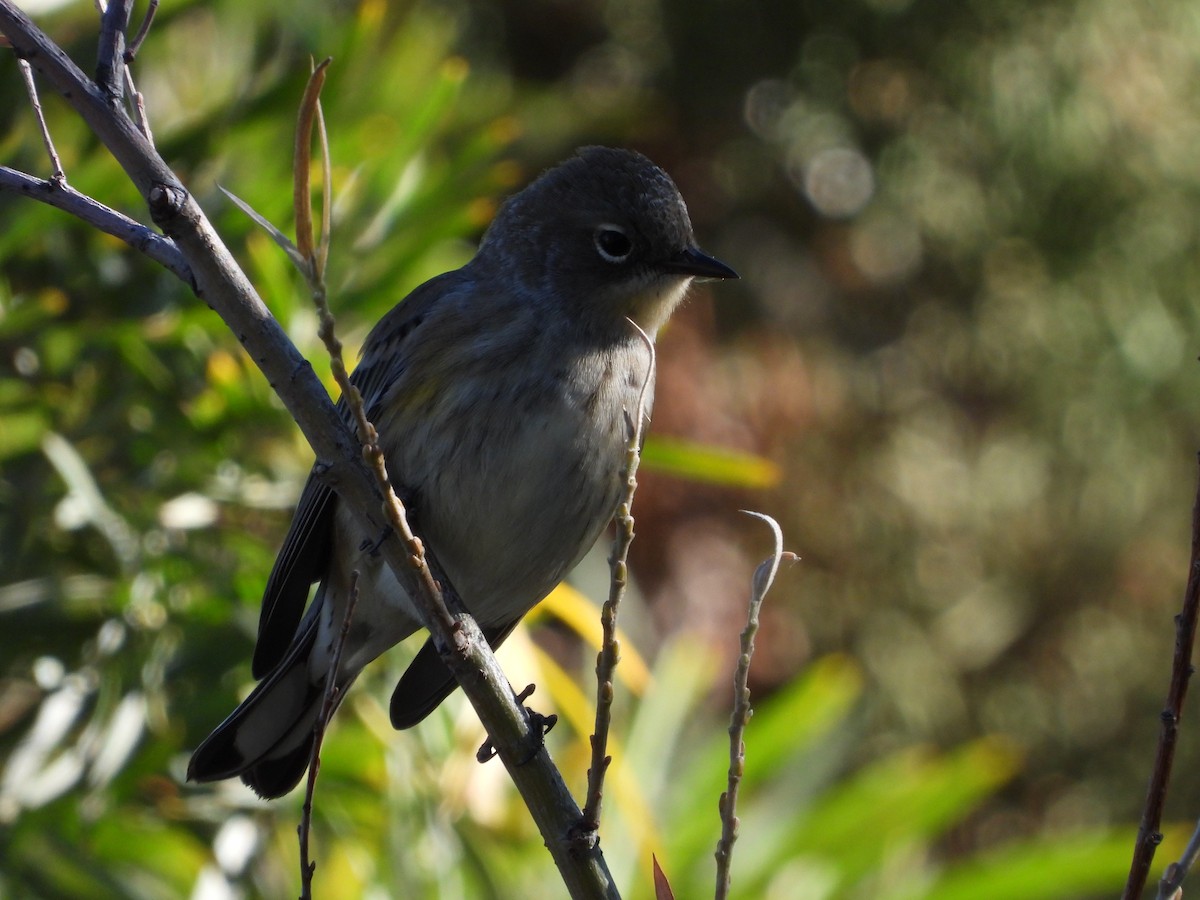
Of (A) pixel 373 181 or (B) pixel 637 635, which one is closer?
(A) pixel 373 181

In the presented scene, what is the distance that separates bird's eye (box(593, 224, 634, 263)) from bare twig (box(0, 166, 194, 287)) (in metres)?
1.26

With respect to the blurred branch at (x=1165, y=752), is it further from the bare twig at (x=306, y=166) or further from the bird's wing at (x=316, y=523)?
the bird's wing at (x=316, y=523)

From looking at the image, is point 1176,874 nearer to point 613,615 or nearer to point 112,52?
point 613,615

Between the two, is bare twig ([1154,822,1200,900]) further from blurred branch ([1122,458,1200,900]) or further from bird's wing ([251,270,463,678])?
bird's wing ([251,270,463,678])

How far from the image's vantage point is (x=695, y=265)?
2.81 meters

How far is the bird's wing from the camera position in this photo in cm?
270

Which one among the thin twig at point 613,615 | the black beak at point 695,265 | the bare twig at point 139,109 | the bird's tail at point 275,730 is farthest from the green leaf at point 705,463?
the bare twig at point 139,109

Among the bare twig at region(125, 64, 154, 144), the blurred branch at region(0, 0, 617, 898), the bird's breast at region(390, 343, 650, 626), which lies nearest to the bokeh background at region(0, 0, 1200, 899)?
the bird's breast at region(390, 343, 650, 626)

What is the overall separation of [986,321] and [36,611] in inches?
126

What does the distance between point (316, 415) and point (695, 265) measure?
48.0 inches

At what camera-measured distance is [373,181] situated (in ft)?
12.2

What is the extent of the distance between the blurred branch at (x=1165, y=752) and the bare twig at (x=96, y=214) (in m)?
1.22

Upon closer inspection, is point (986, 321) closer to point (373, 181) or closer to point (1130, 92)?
point (1130, 92)

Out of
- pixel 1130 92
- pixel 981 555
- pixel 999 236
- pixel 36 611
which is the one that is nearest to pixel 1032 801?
pixel 981 555
